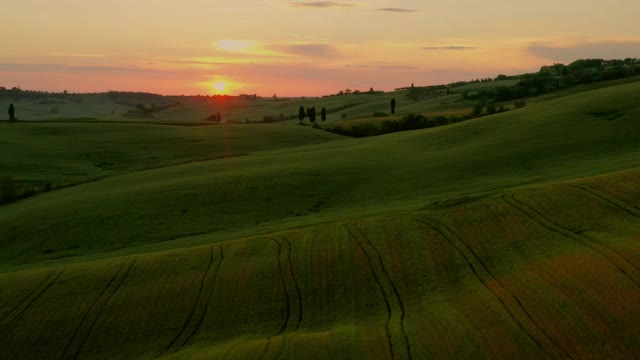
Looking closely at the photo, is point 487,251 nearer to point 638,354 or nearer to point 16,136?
point 638,354

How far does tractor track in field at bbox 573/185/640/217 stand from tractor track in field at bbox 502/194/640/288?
2410 millimetres

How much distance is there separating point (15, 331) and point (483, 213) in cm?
1769

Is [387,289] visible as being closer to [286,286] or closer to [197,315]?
[286,286]

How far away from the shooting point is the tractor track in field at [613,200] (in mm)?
23422

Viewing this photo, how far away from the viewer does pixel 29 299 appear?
24031mm

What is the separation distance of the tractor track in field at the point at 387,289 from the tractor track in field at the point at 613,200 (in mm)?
8921

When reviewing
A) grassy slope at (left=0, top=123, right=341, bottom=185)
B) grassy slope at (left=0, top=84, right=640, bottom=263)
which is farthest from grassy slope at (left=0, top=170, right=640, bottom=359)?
grassy slope at (left=0, top=123, right=341, bottom=185)

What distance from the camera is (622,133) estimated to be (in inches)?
1903

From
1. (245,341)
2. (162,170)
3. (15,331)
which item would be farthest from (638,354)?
(162,170)

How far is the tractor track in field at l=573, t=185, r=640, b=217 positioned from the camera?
76.8 feet

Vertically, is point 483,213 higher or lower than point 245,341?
higher

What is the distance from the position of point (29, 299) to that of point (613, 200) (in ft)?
72.1

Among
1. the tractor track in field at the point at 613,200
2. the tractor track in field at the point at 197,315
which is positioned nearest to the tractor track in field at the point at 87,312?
the tractor track in field at the point at 197,315

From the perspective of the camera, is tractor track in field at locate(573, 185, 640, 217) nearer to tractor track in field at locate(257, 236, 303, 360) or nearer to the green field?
the green field
